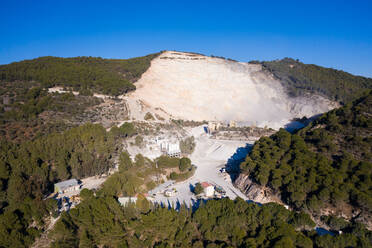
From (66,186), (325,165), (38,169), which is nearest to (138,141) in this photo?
(66,186)

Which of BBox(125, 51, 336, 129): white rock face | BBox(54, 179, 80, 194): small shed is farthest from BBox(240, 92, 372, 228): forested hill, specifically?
BBox(125, 51, 336, 129): white rock face

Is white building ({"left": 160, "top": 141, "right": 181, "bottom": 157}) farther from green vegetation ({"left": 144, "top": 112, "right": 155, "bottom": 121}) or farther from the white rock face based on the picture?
the white rock face

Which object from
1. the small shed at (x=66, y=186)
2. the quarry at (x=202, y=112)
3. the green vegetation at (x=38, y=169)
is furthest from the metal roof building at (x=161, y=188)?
the small shed at (x=66, y=186)

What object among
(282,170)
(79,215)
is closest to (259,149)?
(282,170)

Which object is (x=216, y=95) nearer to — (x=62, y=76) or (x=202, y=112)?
(x=202, y=112)

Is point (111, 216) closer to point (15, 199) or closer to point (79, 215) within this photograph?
point (79, 215)

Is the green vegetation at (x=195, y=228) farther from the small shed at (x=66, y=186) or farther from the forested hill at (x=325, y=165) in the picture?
the small shed at (x=66, y=186)
